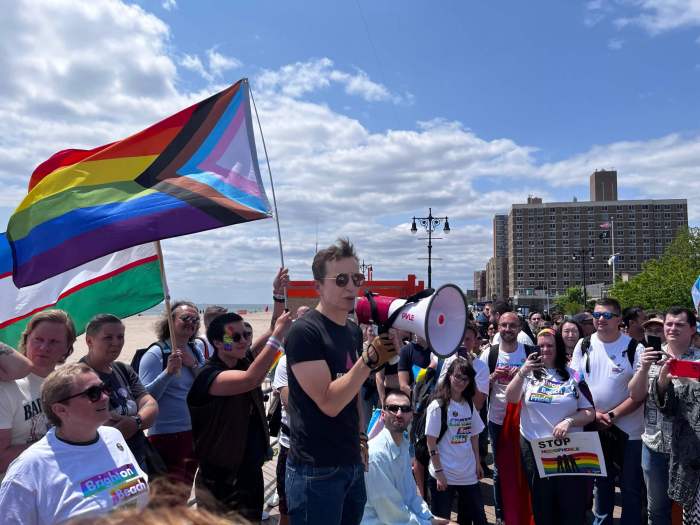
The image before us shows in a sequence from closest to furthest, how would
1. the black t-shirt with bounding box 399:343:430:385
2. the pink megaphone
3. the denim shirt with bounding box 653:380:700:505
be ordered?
the pink megaphone → the denim shirt with bounding box 653:380:700:505 → the black t-shirt with bounding box 399:343:430:385

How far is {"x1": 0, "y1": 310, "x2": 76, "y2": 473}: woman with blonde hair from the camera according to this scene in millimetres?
2982

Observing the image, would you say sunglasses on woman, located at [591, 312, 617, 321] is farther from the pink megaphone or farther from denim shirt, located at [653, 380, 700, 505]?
the pink megaphone

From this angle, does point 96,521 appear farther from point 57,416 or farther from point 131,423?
point 131,423

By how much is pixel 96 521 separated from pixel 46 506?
1673mm

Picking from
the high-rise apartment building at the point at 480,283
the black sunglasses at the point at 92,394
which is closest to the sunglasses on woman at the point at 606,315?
the black sunglasses at the point at 92,394

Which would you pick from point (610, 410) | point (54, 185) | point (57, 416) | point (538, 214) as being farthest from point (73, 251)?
point (538, 214)

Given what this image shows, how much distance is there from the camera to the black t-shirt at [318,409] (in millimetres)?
2738

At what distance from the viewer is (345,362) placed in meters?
2.85

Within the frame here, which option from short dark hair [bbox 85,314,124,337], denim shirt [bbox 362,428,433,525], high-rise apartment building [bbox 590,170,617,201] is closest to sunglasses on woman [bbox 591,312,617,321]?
denim shirt [bbox 362,428,433,525]

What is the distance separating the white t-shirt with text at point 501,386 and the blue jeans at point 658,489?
1.38 meters

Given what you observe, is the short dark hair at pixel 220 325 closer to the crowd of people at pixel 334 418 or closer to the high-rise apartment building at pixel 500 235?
the crowd of people at pixel 334 418

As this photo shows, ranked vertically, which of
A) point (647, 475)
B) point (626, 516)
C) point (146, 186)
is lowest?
point (626, 516)

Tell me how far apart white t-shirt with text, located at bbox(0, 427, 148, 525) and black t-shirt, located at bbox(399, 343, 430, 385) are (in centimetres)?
418

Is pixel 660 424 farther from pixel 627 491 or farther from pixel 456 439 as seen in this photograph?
pixel 456 439
